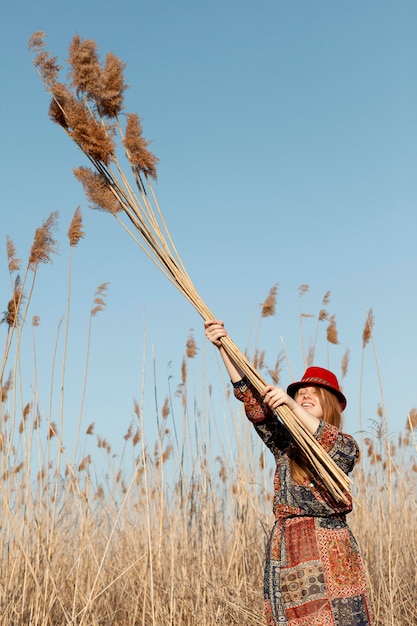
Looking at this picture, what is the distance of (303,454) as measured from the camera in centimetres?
243

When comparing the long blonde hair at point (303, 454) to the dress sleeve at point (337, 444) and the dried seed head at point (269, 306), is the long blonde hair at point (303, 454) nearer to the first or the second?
the dress sleeve at point (337, 444)

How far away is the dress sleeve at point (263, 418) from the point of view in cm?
251

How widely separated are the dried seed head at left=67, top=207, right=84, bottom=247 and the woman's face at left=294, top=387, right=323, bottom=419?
1.39 m

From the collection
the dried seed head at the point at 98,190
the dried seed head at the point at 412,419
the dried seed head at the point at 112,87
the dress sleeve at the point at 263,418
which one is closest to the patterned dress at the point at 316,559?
the dress sleeve at the point at 263,418

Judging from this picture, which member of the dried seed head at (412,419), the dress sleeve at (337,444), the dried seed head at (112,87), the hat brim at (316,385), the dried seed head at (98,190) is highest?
the dried seed head at (112,87)

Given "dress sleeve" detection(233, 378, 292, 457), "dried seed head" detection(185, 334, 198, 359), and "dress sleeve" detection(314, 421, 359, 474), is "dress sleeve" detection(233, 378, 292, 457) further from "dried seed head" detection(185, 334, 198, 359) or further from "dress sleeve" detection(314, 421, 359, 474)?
"dried seed head" detection(185, 334, 198, 359)

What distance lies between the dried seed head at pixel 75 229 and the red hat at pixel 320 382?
52.3 inches

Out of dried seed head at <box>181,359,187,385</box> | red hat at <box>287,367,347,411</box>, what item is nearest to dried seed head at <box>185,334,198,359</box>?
dried seed head at <box>181,359,187,385</box>

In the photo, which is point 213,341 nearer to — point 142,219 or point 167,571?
point 142,219

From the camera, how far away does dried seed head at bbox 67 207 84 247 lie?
132 inches

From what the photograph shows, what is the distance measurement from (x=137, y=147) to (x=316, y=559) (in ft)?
4.78

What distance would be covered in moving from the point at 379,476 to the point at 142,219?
2.58 m

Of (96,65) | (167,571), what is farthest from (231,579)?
(96,65)

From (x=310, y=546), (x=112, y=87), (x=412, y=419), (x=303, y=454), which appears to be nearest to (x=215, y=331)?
(x=303, y=454)
